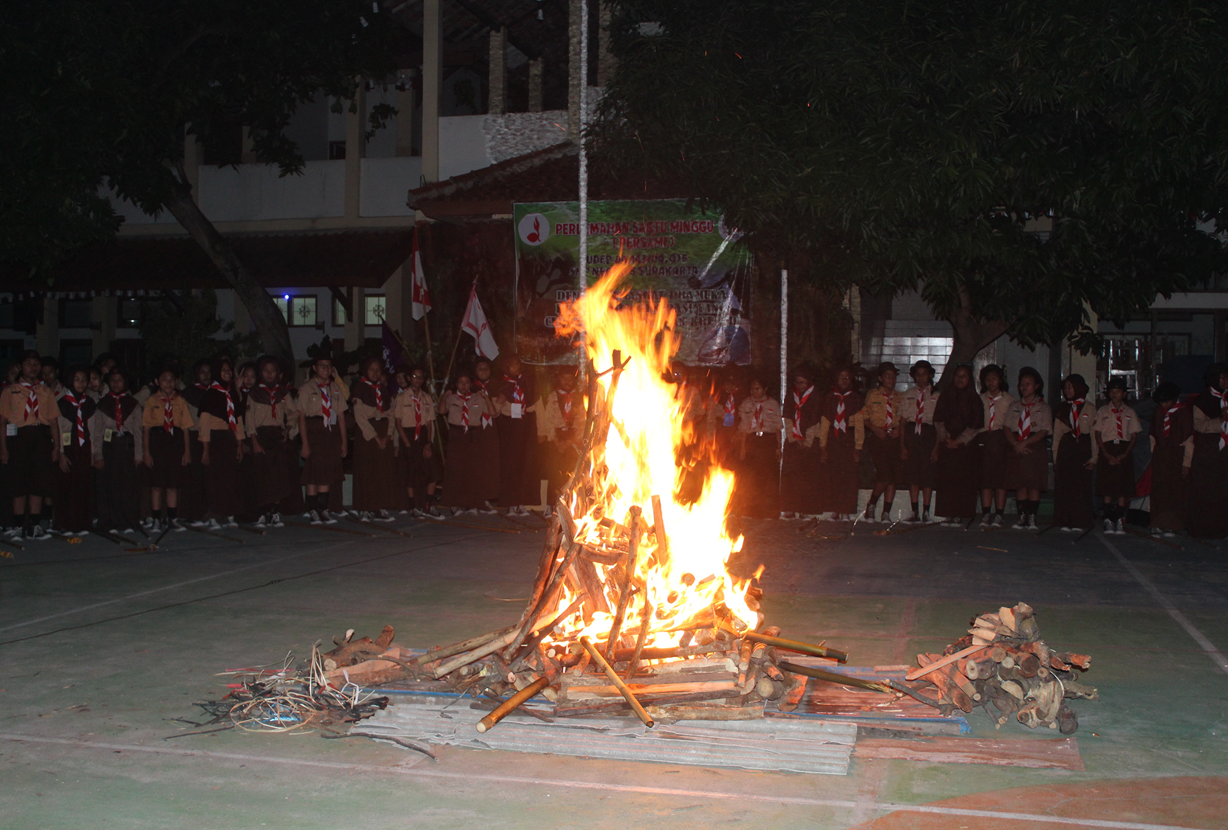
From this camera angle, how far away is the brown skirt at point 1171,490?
1209 cm

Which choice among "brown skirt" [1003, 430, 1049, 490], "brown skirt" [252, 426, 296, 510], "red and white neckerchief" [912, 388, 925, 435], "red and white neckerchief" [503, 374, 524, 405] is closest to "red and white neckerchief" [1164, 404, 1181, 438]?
"brown skirt" [1003, 430, 1049, 490]

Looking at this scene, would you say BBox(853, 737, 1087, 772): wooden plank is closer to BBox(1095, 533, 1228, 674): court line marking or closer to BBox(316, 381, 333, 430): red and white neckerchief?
BBox(1095, 533, 1228, 674): court line marking

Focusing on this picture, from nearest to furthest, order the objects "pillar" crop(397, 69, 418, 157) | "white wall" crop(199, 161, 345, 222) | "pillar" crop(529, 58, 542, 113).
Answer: "pillar" crop(529, 58, 542, 113), "white wall" crop(199, 161, 345, 222), "pillar" crop(397, 69, 418, 157)

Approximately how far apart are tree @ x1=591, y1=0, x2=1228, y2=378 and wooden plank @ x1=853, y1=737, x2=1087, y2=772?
553cm

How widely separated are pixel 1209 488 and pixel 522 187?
10.1m

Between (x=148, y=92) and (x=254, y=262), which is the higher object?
(x=148, y=92)

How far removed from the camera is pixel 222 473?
12.3 meters

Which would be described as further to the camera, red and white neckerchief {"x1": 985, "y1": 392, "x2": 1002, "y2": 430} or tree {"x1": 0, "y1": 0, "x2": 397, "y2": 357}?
tree {"x1": 0, "y1": 0, "x2": 397, "y2": 357}

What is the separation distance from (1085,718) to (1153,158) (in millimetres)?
5657

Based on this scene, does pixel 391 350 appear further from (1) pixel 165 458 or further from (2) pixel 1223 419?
(2) pixel 1223 419

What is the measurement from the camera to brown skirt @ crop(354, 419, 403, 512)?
43.3ft

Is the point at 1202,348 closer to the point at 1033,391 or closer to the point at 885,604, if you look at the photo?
the point at 1033,391

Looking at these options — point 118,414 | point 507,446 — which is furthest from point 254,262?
point 118,414

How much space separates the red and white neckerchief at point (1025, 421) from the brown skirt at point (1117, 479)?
83 cm
